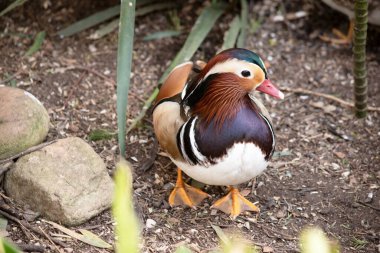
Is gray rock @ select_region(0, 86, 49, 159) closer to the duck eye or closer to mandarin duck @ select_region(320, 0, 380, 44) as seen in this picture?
the duck eye

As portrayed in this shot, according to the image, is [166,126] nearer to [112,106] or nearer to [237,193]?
[237,193]

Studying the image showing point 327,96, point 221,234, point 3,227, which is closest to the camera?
point 3,227

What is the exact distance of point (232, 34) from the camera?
3.64m

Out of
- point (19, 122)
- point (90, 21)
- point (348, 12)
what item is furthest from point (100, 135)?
point (348, 12)

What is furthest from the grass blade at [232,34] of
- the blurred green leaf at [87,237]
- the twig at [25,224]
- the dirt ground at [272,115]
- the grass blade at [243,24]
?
the twig at [25,224]

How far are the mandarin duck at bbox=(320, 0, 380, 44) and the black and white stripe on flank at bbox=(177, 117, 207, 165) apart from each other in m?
1.59

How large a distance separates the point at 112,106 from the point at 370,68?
1.62 meters

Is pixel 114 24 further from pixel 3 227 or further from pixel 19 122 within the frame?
pixel 3 227

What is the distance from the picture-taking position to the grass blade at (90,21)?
3.70m

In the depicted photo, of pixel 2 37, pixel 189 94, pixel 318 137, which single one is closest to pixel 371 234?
pixel 318 137

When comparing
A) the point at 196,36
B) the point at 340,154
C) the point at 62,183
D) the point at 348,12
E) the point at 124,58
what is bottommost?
the point at 340,154

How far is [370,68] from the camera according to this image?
3.76m

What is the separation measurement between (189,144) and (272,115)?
1.04 metres

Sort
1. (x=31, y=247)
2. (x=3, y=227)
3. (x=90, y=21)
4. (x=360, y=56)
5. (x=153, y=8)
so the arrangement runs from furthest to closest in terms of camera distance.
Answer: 1. (x=153, y=8)
2. (x=90, y=21)
3. (x=360, y=56)
4. (x=3, y=227)
5. (x=31, y=247)
